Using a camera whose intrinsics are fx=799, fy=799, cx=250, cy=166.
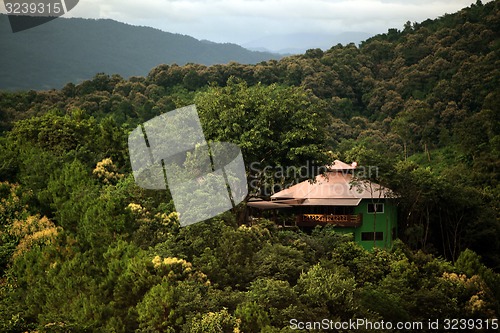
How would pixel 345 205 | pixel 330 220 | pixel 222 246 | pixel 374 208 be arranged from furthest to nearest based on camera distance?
pixel 374 208 → pixel 345 205 → pixel 330 220 → pixel 222 246

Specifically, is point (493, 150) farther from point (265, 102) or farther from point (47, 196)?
point (47, 196)

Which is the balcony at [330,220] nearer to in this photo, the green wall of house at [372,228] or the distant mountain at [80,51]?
the green wall of house at [372,228]

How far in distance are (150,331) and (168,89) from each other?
42.2 meters

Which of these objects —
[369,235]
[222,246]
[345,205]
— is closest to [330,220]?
[345,205]

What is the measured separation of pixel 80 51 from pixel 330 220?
8823 cm

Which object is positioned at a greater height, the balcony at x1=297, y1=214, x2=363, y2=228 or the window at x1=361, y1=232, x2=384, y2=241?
the balcony at x1=297, y1=214, x2=363, y2=228

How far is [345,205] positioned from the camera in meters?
26.4

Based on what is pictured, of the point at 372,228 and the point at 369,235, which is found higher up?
the point at 372,228

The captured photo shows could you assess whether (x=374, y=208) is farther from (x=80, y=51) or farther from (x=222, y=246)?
(x=80, y=51)

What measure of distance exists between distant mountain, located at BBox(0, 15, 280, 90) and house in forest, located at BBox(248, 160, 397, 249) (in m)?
67.0

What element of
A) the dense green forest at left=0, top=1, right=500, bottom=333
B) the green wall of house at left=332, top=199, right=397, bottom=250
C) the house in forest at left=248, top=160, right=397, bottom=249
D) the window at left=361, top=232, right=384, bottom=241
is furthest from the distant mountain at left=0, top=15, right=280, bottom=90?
the window at left=361, top=232, right=384, bottom=241

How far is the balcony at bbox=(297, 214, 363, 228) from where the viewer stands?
2575 cm

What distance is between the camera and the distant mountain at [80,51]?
9575 centimetres

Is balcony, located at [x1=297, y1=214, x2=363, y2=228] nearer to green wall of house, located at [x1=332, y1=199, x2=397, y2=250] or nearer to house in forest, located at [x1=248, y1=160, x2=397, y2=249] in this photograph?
house in forest, located at [x1=248, y1=160, x2=397, y2=249]
